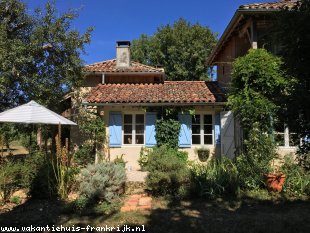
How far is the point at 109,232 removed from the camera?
217 inches

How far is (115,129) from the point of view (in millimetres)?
13406

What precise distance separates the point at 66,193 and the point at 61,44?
8.66 meters

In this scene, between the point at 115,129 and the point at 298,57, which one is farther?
the point at 115,129

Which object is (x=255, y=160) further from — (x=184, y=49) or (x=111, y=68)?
(x=184, y=49)

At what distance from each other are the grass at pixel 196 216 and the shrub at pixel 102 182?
0.66 metres

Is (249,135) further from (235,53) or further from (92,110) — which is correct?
(92,110)

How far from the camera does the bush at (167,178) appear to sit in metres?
7.84

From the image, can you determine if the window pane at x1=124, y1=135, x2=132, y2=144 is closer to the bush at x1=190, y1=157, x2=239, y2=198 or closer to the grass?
the bush at x1=190, y1=157, x2=239, y2=198

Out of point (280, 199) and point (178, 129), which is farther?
point (178, 129)

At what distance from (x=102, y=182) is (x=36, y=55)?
8985mm

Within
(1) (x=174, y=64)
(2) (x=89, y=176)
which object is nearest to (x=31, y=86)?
(2) (x=89, y=176)

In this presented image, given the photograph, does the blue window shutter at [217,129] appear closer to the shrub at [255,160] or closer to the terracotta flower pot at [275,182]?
the shrub at [255,160]

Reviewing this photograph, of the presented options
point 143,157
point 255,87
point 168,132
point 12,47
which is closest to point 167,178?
point 255,87

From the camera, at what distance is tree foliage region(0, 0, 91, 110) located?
12.7m
